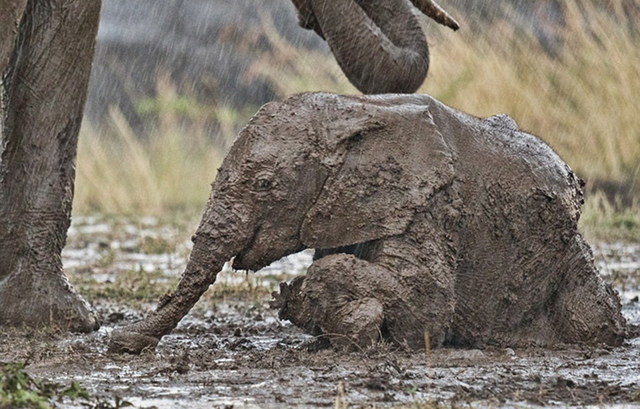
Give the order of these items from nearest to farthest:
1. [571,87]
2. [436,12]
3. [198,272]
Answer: [198,272] → [436,12] → [571,87]

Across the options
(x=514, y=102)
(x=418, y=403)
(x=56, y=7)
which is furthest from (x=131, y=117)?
(x=418, y=403)

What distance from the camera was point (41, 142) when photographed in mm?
7398

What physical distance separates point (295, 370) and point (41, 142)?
2372 mm

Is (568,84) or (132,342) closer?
(132,342)

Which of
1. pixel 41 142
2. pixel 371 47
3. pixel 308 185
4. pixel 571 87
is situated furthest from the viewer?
pixel 571 87

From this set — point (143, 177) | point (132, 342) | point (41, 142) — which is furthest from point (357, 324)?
point (143, 177)

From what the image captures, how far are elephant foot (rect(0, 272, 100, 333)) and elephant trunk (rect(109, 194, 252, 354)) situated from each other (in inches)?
47.0

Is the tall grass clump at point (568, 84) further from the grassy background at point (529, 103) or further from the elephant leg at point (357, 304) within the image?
the elephant leg at point (357, 304)

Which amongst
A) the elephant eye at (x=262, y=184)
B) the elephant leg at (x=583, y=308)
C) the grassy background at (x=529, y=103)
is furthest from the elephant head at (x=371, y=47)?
the grassy background at (x=529, y=103)

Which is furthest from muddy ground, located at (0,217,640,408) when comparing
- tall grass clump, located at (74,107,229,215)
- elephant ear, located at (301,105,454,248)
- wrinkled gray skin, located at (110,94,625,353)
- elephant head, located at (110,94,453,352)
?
tall grass clump, located at (74,107,229,215)

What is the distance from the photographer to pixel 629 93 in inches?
559

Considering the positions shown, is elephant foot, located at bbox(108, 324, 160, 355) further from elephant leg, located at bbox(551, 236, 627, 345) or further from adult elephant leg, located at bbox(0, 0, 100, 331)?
elephant leg, located at bbox(551, 236, 627, 345)

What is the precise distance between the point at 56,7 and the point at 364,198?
6.95ft

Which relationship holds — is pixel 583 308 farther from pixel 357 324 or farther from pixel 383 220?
pixel 357 324
